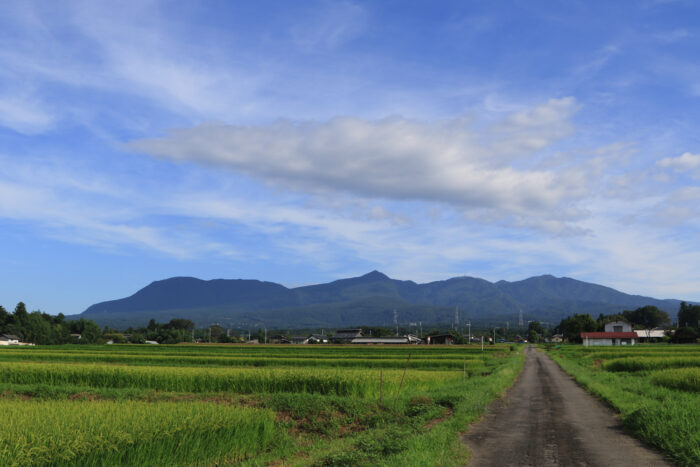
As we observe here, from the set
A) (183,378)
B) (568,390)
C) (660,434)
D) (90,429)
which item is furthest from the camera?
(568,390)

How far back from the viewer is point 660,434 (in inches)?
611

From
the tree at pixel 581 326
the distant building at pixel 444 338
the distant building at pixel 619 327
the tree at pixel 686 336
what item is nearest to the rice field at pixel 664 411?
the distant building at pixel 444 338

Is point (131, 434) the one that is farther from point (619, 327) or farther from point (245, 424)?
point (619, 327)

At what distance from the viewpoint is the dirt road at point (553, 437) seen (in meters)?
13.5

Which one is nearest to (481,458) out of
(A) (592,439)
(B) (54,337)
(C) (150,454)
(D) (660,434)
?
(A) (592,439)

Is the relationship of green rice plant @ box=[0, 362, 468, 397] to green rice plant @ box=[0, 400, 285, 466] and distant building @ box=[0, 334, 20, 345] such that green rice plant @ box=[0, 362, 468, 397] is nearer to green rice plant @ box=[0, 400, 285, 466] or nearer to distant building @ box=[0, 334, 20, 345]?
green rice plant @ box=[0, 400, 285, 466]

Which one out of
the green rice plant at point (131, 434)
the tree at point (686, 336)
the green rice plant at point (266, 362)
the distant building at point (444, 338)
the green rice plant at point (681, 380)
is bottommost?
the distant building at point (444, 338)

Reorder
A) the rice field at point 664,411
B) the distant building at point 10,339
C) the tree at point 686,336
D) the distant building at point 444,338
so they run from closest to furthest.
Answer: the rice field at point 664,411, the distant building at point 10,339, the tree at point 686,336, the distant building at point 444,338

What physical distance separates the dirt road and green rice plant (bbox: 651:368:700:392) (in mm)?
7425

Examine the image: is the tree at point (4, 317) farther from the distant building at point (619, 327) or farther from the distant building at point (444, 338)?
the distant building at point (619, 327)

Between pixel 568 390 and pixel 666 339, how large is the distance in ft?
514

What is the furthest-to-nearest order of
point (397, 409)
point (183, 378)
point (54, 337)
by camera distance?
point (54, 337)
point (183, 378)
point (397, 409)

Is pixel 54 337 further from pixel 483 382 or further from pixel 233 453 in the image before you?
pixel 233 453

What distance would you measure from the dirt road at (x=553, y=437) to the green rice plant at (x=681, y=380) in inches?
292
